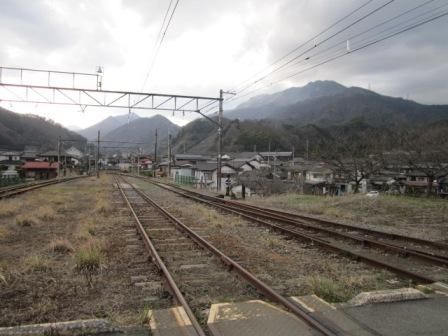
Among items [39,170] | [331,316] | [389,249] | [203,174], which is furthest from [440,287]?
[39,170]

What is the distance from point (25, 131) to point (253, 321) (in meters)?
157

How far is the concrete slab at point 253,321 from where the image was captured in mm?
4605

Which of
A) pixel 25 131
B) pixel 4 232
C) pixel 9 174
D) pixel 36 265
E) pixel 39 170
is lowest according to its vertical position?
pixel 4 232

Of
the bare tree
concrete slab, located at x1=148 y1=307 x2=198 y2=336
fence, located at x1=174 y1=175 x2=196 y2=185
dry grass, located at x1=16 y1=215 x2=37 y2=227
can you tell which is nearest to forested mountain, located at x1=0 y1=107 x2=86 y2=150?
fence, located at x1=174 y1=175 x2=196 y2=185

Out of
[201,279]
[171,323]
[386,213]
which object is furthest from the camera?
[386,213]

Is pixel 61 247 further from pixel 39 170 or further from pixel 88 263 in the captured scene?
pixel 39 170

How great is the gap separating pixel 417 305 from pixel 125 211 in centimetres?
1428

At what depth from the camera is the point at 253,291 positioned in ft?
20.6

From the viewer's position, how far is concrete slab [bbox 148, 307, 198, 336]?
459cm

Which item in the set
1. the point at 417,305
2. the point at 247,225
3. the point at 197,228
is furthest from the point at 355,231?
the point at 417,305

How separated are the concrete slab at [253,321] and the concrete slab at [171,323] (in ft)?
0.90

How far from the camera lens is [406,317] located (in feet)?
16.6

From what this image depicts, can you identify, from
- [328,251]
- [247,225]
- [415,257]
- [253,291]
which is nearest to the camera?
[253,291]

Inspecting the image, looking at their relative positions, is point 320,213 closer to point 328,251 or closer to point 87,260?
point 328,251
